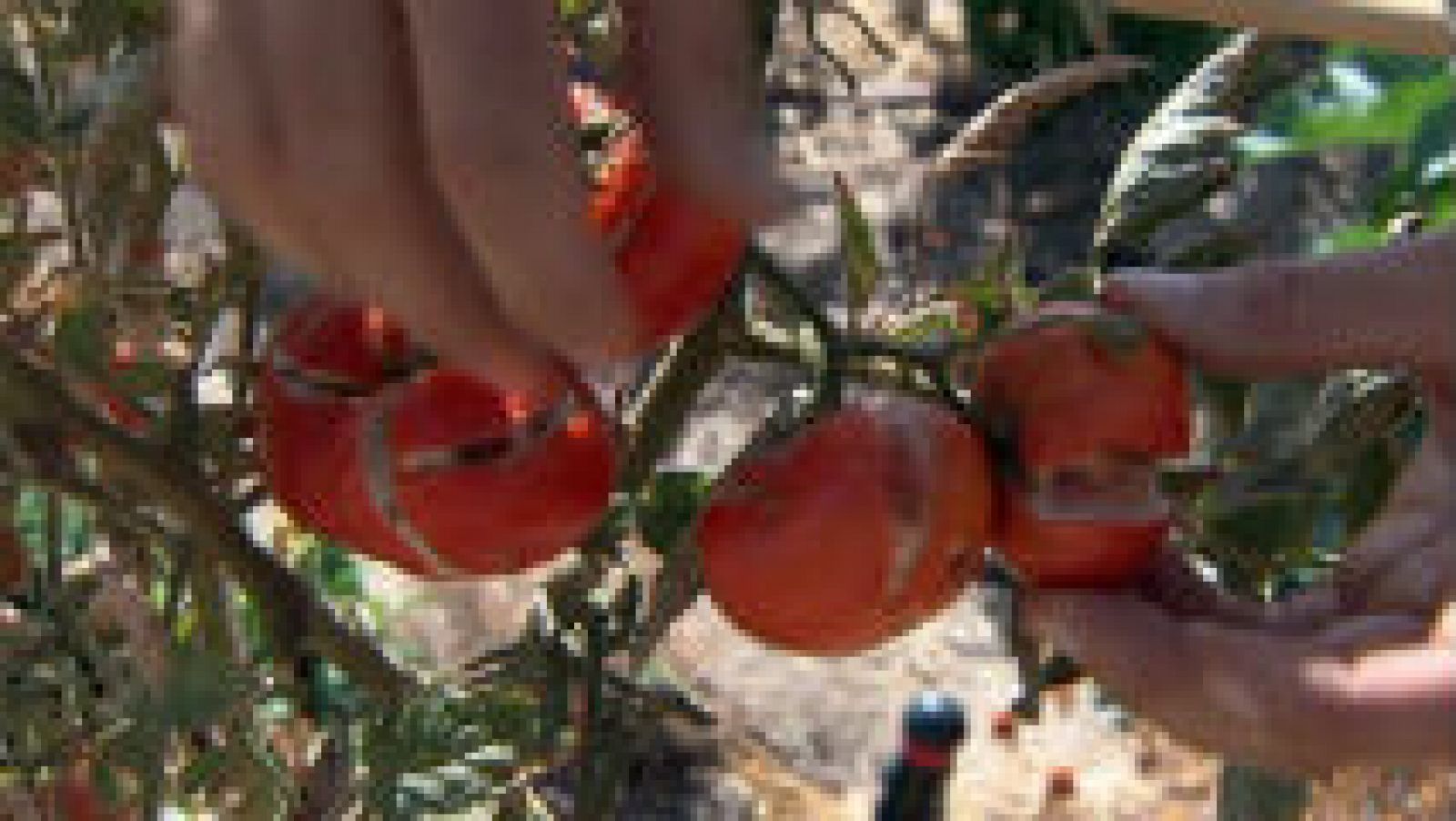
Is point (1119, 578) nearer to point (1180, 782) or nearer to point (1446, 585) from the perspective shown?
point (1446, 585)

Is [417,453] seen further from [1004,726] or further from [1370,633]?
[1004,726]

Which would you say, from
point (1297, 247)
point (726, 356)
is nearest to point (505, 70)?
point (726, 356)

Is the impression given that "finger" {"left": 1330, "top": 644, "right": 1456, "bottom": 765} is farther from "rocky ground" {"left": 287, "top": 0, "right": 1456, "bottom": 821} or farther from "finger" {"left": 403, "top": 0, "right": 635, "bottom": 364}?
"rocky ground" {"left": 287, "top": 0, "right": 1456, "bottom": 821}

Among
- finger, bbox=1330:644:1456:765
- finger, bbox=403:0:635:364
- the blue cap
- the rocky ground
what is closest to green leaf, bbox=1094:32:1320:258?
finger, bbox=1330:644:1456:765

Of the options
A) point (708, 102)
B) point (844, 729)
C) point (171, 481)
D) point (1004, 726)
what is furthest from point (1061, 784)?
point (708, 102)

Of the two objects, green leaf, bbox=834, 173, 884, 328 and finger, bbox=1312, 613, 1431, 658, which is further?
green leaf, bbox=834, 173, 884, 328
